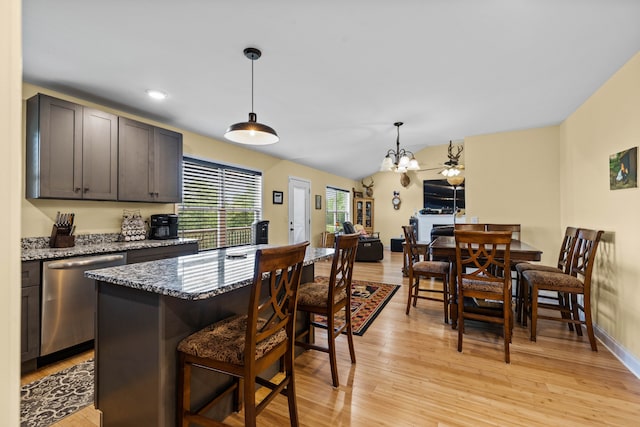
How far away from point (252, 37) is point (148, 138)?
1914 millimetres

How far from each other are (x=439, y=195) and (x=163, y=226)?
23.2ft

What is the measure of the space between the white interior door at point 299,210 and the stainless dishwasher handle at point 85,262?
366 centimetres

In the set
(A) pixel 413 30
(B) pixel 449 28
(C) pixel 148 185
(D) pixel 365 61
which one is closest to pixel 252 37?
(D) pixel 365 61

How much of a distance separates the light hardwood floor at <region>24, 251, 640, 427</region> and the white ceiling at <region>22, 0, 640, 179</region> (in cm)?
246

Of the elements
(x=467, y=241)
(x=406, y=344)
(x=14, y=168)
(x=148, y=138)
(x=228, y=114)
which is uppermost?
(x=228, y=114)

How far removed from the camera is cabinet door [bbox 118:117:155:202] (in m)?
3.06

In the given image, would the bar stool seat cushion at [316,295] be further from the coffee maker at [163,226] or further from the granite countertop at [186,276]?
the coffee maker at [163,226]

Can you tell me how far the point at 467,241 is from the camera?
240cm

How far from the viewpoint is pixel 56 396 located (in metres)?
1.96

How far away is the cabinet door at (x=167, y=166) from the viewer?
3393mm

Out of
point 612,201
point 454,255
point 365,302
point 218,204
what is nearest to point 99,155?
point 218,204

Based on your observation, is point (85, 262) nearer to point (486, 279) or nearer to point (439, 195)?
point (486, 279)

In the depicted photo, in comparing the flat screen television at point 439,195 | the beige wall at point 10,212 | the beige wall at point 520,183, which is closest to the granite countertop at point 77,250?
the beige wall at point 10,212

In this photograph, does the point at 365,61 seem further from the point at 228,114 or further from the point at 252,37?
the point at 228,114
